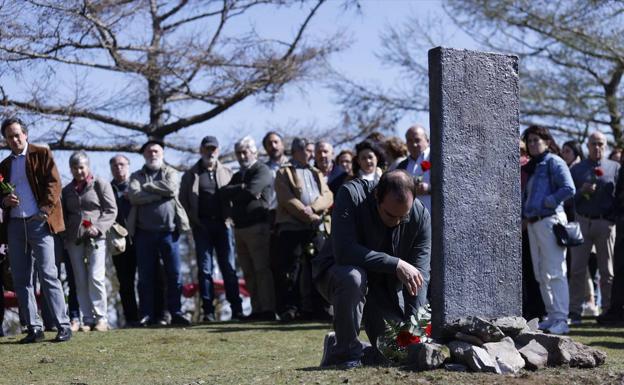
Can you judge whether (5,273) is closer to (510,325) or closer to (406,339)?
(406,339)

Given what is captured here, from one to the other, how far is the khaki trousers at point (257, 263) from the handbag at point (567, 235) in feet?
12.5

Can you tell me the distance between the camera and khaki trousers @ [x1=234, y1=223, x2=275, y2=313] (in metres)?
13.3

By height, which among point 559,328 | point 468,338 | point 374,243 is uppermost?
point 374,243

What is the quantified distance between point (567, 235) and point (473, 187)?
3.85m

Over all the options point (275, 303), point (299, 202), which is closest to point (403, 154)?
point (299, 202)

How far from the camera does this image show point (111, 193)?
40.7 ft

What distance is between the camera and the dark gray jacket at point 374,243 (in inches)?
292

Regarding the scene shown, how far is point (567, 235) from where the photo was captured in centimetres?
1102

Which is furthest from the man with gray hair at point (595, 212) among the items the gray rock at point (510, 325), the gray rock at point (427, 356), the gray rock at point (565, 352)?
the gray rock at point (427, 356)

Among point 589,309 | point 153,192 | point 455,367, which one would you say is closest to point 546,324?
point 589,309

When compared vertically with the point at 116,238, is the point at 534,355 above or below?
below

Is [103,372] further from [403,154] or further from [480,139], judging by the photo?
[403,154]

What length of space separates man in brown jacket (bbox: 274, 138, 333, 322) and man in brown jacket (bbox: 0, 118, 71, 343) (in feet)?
9.59

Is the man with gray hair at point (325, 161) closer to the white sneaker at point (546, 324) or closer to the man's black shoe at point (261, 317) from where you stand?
the man's black shoe at point (261, 317)
